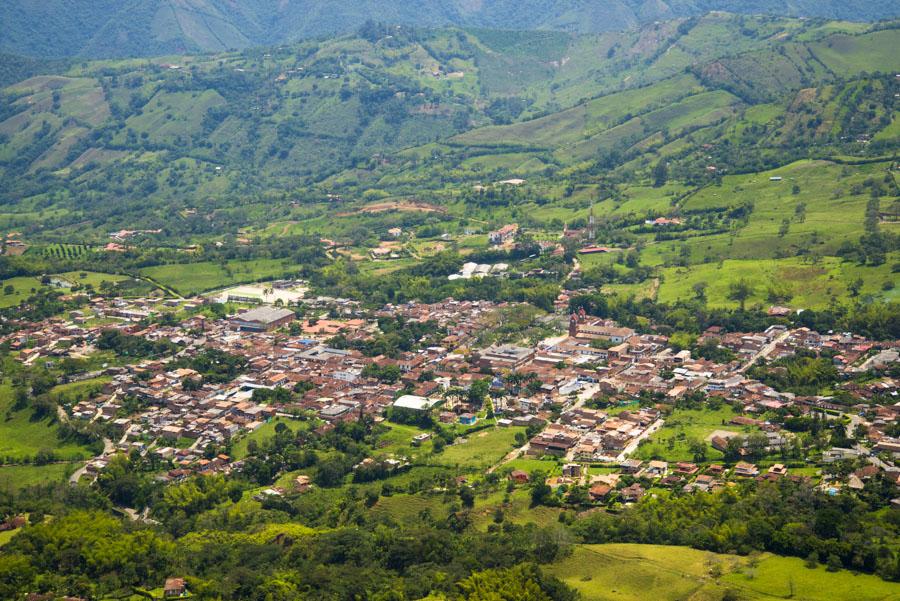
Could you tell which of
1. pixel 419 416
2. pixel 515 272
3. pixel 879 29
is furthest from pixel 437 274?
pixel 879 29

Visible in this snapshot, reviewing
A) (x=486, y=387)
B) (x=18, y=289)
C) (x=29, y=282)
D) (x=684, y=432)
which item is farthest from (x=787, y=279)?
(x=29, y=282)

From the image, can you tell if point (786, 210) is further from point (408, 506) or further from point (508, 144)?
point (408, 506)

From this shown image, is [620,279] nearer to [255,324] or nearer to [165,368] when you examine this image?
[255,324]

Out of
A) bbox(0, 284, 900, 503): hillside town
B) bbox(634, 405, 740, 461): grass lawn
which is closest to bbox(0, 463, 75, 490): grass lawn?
bbox(0, 284, 900, 503): hillside town

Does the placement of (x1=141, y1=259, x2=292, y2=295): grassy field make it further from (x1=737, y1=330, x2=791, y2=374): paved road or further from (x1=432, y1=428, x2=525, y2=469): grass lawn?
(x1=737, y1=330, x2=791, y2=374): paved road

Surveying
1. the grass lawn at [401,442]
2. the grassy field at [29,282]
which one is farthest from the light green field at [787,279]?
the grassy field at [29,282]

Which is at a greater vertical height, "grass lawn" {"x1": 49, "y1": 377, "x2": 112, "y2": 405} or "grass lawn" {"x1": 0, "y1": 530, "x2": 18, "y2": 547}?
"grass lawn" {"x1": 49, "y1": 377, "x2": 112, "y2": 405}
